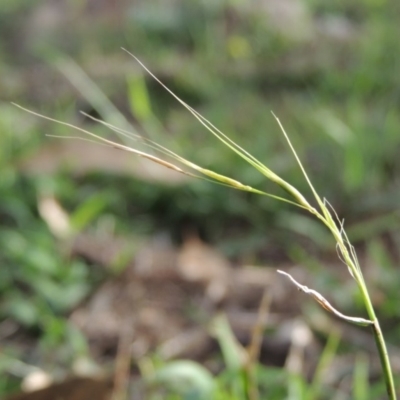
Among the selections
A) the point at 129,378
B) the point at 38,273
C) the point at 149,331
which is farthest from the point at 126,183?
the point at 129,378

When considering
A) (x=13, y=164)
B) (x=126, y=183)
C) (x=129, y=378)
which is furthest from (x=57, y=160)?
(x=129, y=378)

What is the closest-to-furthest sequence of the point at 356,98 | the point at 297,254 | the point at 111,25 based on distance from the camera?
the point at 297,254 → the point at 356,98 → the point at 111,25

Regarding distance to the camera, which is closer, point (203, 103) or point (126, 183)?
point (126, 183)

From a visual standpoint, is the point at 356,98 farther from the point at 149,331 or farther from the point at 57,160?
the point at 149,331

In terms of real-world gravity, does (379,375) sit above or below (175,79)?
above

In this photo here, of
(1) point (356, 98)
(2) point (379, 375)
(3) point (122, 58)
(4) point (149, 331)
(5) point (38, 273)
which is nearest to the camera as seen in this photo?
(2) point (379, 375)

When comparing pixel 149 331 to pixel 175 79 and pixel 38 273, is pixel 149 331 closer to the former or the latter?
pixel 38 273
